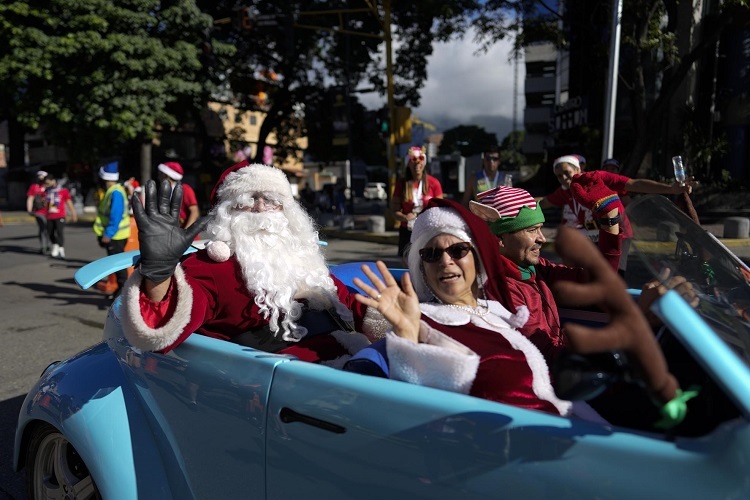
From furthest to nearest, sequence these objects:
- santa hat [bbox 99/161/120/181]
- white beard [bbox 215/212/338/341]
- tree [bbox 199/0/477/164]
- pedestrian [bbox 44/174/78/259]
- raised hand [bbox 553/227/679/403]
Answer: tree [bbox 199/0/477/164] → pedestrian [bbox 44/174/78/259] → santa hat [bbox 99/161/120/181] → white beard [bbox 215/212/338/341] → raised hand [bbox 553/227/679/403]

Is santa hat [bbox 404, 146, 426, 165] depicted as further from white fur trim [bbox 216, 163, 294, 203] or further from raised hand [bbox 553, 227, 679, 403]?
raised hand [bbox 553, 227, 679, 403]

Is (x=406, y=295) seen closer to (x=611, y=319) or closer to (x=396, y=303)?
(x=396, y=303)

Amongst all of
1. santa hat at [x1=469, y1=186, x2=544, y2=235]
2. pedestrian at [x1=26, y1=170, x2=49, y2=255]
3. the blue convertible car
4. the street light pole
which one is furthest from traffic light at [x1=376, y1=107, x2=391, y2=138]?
the blue convertible car

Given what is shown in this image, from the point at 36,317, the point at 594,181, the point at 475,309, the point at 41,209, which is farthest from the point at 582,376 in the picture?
the point at 41,209

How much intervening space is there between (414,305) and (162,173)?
534 centimetres

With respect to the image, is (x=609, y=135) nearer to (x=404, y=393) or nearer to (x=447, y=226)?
(x=447, y=226)

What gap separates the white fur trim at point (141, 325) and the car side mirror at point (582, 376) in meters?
1.29

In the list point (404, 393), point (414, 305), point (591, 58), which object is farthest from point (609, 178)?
point (591, 58)

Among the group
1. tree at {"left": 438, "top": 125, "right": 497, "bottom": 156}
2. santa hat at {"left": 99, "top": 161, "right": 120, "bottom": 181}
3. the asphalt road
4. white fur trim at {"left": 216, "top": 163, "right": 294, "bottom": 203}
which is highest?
tree at {"left": 438, "top": 125, "right": 497, "bottom": 156}

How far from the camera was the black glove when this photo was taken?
6.37ft

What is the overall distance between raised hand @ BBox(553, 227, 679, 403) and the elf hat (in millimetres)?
1967

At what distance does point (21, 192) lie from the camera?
3534cm

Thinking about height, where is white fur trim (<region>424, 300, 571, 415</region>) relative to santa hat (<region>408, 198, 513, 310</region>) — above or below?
below

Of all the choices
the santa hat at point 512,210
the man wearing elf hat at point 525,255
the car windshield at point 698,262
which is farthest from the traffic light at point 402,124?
the car windshield at point 698,262
